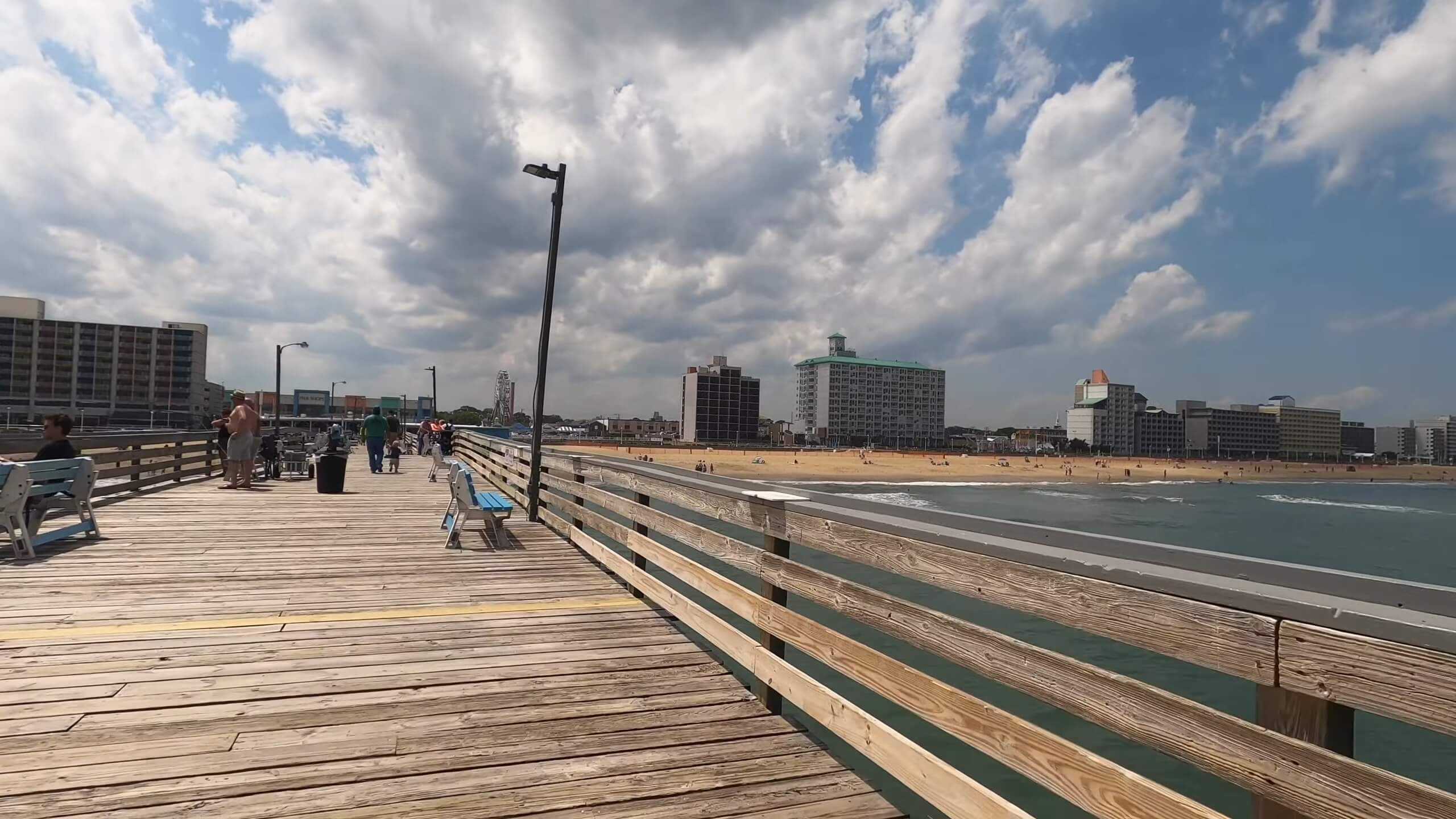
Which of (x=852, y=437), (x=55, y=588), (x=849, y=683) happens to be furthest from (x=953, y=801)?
(x=852, y=437)

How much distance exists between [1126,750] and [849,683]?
273 cm

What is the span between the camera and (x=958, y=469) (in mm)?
90812

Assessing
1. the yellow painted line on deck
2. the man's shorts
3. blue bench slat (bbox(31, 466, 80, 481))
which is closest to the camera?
the yellow painted line on deck

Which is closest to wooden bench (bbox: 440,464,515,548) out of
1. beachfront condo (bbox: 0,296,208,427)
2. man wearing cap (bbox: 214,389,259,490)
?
man wearing cap (bbox: 214,389,259,490)

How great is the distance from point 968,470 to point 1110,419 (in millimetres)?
118383

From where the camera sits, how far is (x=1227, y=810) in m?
6.62

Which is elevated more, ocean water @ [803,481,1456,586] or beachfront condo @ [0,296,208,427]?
beachfront condo @ [0,296,208,427]

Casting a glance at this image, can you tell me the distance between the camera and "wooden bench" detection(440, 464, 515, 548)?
8.00 meters

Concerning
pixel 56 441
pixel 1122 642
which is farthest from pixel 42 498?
pixel 1122 642

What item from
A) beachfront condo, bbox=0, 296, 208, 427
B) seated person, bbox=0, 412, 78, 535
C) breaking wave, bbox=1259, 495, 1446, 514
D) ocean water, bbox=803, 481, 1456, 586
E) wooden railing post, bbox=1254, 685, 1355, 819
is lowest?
breaking wave, bbox=1259, 495, 1446, 514

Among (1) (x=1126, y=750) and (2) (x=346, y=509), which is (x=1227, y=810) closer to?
(1) (x=1126, y=750)

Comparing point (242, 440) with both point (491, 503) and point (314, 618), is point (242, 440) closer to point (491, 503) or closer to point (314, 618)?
point (491, 503)

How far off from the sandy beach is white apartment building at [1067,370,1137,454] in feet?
120

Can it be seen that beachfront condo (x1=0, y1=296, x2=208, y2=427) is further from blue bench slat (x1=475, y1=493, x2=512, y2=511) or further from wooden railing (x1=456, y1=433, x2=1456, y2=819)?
wooden railing (x1=456, y1=433, x2=1456, y2=819)
